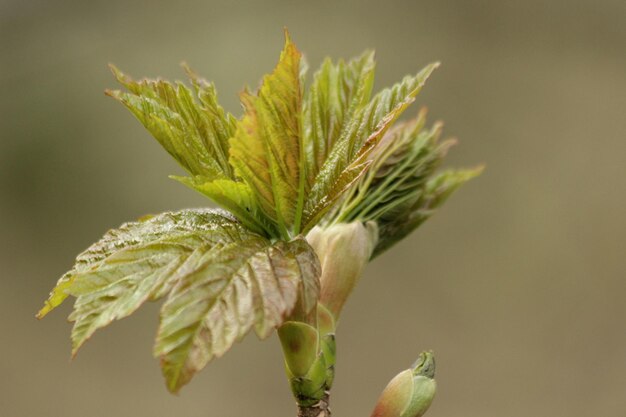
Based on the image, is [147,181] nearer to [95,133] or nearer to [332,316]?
[95,133]

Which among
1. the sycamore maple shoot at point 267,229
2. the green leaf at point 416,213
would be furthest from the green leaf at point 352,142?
the green leaf at point 416,213

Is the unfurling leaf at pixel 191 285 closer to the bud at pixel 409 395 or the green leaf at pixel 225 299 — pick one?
the green leaf at pixel 225 299

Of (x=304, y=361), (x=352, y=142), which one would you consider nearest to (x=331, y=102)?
(x=352, y=142)

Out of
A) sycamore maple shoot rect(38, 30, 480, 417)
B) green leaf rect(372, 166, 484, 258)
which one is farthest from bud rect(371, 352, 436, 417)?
green leaf rect(372, 166, 484, 258)

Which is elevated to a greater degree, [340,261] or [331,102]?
[331,102]

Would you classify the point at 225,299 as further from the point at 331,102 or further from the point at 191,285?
the point at 331,102
